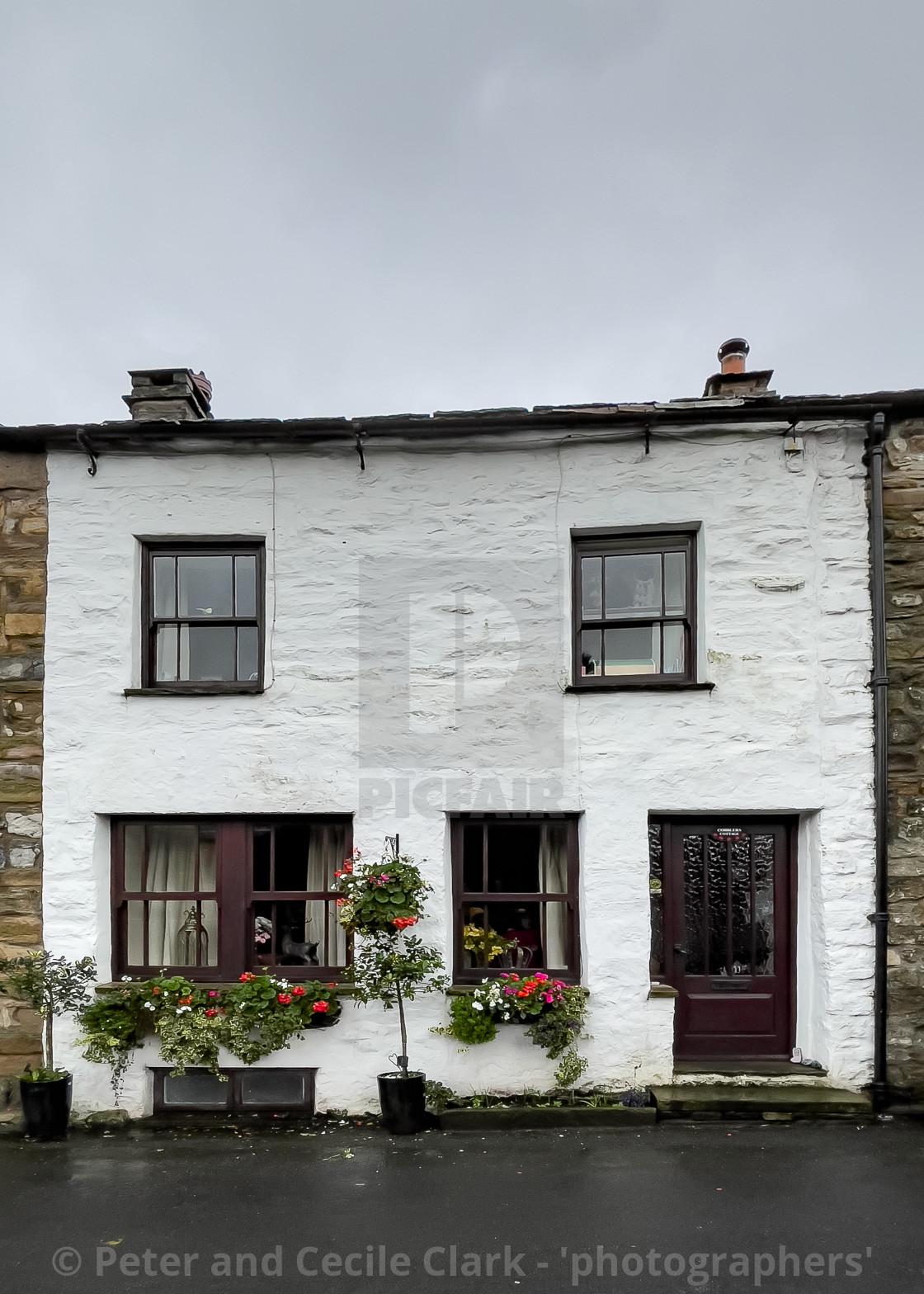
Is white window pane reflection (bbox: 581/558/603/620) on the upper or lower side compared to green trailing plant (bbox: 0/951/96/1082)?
upper

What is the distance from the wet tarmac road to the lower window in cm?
30

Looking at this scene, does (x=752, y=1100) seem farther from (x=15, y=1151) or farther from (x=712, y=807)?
(x=15, y=1151)

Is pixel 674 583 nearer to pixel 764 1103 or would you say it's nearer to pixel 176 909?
pixel 764 1103

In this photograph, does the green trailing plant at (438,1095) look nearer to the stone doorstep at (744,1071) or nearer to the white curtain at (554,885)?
the white curtain at (554,885)

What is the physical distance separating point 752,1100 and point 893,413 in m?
5.59

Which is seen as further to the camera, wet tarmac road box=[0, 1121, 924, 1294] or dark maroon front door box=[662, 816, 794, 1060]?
dark maroon front door box=[662, 816, 794, 1060]

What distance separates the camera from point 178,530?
6984 millimetres

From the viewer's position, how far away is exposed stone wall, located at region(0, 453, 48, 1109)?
260 inches

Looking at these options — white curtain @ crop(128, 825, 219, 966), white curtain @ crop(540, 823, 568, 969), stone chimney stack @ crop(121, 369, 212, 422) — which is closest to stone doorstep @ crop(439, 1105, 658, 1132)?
white curtain @ crop(540, 823, 568, 969)

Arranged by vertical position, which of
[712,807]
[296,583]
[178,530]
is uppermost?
[178,530]

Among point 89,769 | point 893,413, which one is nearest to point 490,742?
point 89,769

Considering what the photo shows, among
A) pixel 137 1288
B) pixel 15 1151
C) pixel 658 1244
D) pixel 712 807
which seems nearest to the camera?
pixel 137 1288
